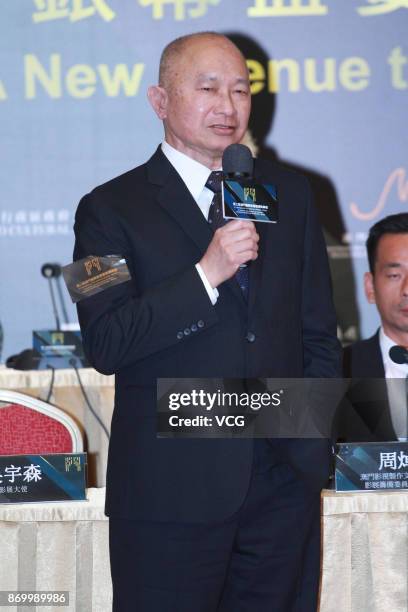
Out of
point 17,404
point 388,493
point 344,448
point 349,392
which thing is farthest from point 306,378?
point 349,392

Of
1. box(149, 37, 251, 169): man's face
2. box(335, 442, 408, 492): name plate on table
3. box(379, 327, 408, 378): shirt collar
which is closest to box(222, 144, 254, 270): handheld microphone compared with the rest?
box(149, 37, 251, 169): man's face

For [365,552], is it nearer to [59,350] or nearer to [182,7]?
[59,350]

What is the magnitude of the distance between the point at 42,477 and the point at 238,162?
89 centimetres

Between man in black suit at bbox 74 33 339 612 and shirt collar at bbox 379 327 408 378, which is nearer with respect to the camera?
man in black suit at bbox 74 33 339 612

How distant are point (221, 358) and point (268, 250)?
0.24 meters

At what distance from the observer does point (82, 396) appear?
10.5ft

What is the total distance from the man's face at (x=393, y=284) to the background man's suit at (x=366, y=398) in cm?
8

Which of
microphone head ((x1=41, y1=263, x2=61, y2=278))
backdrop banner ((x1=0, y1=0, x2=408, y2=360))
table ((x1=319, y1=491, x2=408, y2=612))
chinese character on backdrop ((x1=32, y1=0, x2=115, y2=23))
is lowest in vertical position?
table ((x1=319, y1=491, x2=408, y2=612))

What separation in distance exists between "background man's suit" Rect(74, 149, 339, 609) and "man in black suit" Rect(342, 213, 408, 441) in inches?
34.9

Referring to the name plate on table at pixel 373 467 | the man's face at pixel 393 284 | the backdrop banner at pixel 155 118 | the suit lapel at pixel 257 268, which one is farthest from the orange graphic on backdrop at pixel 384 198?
the suit lapel at pixel 257 268

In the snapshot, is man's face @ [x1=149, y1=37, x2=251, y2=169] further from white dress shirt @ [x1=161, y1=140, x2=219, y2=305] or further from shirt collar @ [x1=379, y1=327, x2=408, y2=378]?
shirt collar @ [x1=379, y1=327, x2=408, y2=378]

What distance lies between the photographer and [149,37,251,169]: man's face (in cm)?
168

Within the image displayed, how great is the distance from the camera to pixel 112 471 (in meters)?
1.66

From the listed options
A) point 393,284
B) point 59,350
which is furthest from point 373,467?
point 59,350
